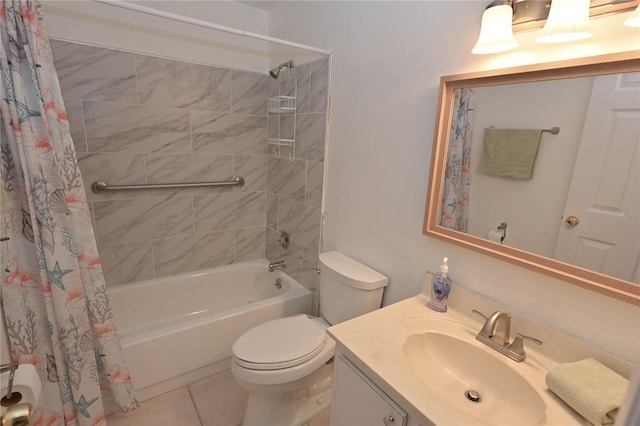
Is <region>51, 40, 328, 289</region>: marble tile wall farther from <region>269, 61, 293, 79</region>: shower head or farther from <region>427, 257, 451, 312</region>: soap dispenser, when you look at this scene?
<region>427, 257, 451, 312</region>: soap dispenser

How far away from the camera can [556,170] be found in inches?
36.4

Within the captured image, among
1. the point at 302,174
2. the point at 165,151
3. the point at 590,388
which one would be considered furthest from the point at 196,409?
the point at 590,388

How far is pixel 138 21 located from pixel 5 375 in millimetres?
2007

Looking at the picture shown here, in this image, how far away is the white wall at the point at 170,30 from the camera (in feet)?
5.72

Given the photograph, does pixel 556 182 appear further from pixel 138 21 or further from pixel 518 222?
pixel 138 21

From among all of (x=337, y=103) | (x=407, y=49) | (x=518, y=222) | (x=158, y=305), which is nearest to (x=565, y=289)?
(x=518, y=222)

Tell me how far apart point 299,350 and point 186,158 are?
153cm

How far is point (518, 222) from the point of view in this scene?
102cm

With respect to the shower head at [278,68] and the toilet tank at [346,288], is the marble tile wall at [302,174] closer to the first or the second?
the shower head at [278,68]

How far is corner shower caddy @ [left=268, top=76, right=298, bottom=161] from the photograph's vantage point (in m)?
2.12

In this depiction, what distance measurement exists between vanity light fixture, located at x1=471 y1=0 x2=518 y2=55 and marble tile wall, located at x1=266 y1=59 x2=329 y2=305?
0.95m

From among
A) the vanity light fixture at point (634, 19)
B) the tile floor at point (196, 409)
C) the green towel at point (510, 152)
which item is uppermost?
the vanity light fixture at point (634, 19)

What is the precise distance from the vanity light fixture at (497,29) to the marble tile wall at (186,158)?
37.8 inches

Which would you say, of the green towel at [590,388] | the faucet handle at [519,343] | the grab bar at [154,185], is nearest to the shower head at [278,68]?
the grab bar at [154,185]
